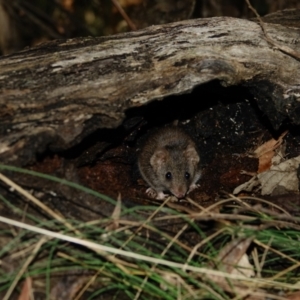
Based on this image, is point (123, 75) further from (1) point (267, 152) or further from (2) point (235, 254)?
(1) point (267, 152)

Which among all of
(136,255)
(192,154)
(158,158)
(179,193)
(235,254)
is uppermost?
(136,255)

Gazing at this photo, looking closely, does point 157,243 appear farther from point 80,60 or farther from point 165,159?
point 165,159

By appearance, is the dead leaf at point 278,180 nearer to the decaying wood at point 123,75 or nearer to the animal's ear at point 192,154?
the decaying wood at point 123,75

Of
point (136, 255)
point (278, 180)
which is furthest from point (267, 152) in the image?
point (136, 255)

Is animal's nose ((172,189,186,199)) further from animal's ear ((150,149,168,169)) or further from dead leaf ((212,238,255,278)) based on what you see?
dead leaf ((212,238,255,278))

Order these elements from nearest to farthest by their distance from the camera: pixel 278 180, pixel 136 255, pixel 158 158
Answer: pixel 136 255
pixel 278 180
pixel 158 158

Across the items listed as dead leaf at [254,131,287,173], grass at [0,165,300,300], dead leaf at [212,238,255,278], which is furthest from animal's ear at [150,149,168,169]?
dead leaf at [212,238,255,278]
